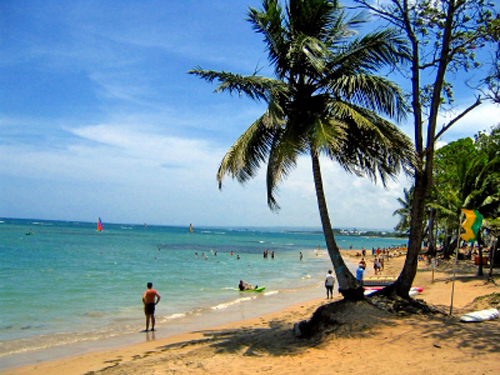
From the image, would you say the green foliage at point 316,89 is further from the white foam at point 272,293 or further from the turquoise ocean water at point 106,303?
the white foam at point 272,293

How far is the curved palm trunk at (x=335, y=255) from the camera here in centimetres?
848

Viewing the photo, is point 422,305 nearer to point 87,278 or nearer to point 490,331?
point 490,331

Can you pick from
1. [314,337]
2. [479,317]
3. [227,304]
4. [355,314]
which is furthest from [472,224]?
[227,304]

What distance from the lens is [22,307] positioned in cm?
1509

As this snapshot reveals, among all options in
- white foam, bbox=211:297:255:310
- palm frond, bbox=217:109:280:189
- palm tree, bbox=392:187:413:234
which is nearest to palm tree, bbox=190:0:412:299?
palm frond, bbox=217:109:280:189

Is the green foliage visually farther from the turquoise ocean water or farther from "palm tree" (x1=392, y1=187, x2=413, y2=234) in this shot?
"palm tree" (x1=392, y1=187, x2=413, y2=234)

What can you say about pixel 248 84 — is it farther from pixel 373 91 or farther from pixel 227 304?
pixel 227 304

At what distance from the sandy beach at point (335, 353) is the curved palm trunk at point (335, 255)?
67 cm

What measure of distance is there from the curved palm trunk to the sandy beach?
67cm

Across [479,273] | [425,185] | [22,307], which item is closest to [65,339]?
[22,307]

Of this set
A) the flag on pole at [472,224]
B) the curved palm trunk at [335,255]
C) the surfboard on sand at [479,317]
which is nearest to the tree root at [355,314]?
the curved palm trunk at [335,255]

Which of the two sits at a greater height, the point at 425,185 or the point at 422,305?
the point at 425,185

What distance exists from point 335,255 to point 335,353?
8.15 ft

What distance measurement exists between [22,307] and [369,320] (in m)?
13.4
